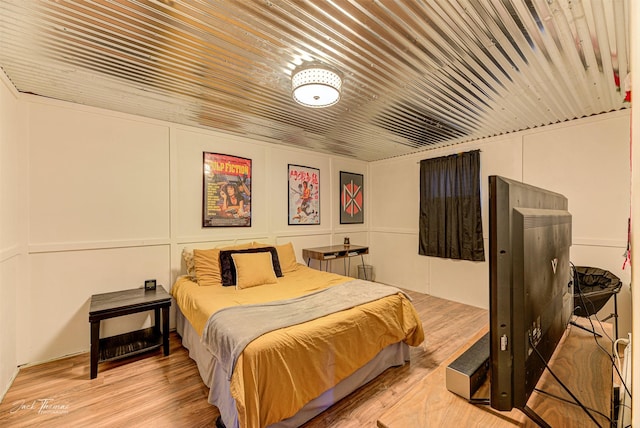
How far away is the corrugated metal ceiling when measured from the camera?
61.6 inches

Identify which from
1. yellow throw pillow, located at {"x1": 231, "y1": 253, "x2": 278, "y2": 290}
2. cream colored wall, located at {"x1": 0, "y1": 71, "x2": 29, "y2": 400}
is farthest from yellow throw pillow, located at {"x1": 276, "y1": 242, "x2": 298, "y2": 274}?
cream colored wall, located at {"x1": 0, "y1": 71, "x2": 29, "y2": 400}

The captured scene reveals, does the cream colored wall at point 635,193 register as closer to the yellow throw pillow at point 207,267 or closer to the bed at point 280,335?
the bed at point 280,335

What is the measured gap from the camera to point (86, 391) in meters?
2.17

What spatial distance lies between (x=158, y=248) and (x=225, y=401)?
2.00 m

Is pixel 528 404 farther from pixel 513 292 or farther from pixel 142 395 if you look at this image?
pixel 142 395

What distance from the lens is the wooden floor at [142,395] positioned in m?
1.88

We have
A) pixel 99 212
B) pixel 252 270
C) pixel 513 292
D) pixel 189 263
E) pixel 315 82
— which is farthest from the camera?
pixel 189 263

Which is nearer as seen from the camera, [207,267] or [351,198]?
[207,267]

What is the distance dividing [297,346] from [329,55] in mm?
1913

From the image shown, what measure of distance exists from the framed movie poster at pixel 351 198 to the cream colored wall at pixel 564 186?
803 mm

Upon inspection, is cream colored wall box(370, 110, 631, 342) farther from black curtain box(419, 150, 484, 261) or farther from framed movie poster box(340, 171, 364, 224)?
framed movie poster box(340, 171, 364, 224)

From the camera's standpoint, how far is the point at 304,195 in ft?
14.8

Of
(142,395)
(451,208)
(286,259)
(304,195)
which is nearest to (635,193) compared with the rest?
(142,395)

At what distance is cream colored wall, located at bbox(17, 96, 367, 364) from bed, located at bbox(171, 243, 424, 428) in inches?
21.5
